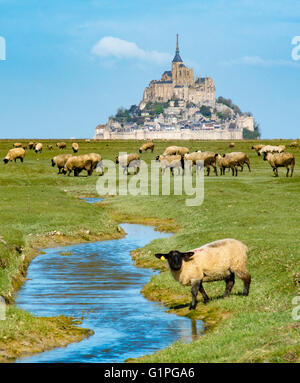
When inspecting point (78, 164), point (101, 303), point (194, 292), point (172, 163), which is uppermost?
point (172, 163)

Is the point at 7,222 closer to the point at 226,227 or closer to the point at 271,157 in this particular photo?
the point at 226,227

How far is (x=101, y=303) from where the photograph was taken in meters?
21.0

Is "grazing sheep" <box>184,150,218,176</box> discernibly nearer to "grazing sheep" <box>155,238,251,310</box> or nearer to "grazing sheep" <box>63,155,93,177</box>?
"grazing sheep" <box>63,155,93,177</box>

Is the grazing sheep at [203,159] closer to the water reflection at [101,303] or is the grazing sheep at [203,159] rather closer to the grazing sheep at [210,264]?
the water reflection at [101,303]

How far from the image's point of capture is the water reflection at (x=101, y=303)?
15875mm

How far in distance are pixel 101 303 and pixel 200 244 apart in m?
8.25

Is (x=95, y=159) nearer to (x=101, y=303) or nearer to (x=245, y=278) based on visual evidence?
(x=101, y=303)

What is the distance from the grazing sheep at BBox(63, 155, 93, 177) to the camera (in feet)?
229

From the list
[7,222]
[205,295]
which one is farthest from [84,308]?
[7,222]

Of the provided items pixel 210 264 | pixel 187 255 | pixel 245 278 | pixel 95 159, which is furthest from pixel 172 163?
pixel 187 255

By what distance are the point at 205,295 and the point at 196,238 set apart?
32.9 feet

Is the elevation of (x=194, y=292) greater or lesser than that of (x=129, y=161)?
lesser

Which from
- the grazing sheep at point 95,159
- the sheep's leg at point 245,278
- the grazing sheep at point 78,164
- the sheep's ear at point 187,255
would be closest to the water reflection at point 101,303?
the sheep's ear at point 187,255

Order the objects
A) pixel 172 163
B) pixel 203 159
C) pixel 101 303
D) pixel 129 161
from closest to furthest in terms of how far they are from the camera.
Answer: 1. pixel 101 303
2. pixel 203 159
3. pixel 172 163
4. pixel 129 161
